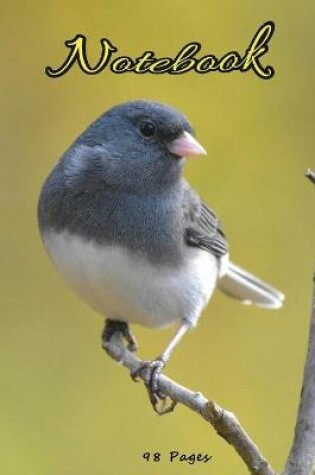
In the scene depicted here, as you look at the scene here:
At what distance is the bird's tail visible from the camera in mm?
2287

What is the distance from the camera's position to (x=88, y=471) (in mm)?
1943

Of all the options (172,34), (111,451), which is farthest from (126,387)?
(172,34)

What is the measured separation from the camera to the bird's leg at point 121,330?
1.91 metres

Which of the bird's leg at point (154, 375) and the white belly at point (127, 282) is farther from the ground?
the white belly at point (127, 282)

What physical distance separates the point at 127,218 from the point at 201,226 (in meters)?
0.32

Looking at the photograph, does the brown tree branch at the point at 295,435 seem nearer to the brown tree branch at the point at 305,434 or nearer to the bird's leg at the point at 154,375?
the brown tree branch at the point at 305,434

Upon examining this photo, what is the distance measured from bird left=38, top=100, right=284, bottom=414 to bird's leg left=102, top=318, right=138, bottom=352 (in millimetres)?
27

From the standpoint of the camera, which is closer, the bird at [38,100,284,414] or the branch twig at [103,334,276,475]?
the branch twig at [103,334,276,475]

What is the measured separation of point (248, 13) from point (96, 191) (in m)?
0.62

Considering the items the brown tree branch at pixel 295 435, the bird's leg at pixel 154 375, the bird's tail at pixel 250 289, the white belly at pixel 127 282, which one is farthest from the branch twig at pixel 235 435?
the bird's tail at pixel 250 289

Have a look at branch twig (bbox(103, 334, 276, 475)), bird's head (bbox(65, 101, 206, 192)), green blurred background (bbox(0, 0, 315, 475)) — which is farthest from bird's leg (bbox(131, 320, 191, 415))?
branch twig (bbox(103, 334, 276, 475))

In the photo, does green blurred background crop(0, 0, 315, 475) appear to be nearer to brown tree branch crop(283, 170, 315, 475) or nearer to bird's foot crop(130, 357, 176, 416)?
bird's foot crop(130, 357, 176, 416)

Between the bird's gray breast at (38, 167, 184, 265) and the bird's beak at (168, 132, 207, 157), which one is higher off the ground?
the bird's beak at (168, 132, 207, 157)

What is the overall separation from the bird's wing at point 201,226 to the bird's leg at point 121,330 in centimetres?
23
